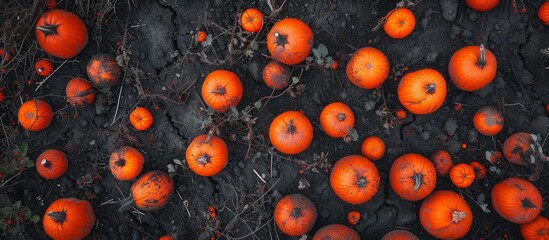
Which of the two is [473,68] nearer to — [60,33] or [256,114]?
[256,114]

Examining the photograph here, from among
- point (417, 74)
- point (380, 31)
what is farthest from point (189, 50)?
point (417, 74)

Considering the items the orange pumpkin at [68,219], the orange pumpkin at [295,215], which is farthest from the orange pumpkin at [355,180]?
the orange pumpkin at [68,219]

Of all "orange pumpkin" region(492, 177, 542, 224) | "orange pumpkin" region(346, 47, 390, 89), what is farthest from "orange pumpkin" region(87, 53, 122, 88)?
"orange pumpkin" region(492, 177, 542, 224)

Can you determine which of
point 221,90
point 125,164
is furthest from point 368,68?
point 125,164

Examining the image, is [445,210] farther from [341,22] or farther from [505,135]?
[341,22]

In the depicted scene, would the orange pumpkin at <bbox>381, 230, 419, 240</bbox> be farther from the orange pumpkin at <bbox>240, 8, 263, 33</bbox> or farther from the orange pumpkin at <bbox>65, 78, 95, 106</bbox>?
the orange pumpkin at <bbox>65, 78, 95, 106</bbox>

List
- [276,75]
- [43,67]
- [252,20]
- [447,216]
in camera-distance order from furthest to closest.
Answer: [43,67]
[252,20]
[276,75]
[447,216]
